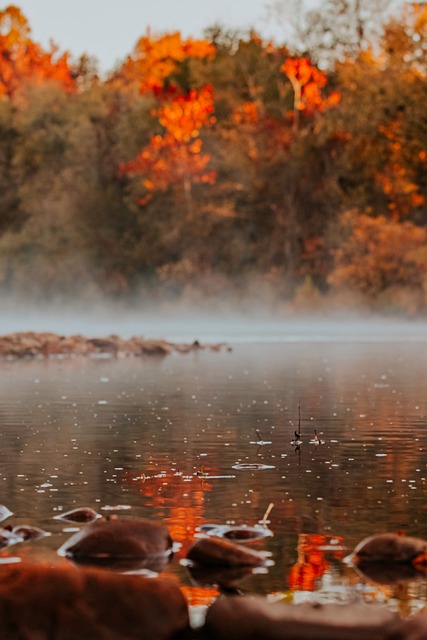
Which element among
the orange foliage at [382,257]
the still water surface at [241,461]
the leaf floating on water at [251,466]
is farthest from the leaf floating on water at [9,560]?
the orange foliage at [382,257]

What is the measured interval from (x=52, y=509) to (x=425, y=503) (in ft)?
9.14

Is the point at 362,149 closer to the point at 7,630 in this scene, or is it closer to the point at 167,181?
the point at 167,181

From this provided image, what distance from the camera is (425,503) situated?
11242mm

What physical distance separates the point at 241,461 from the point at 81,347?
27786 mm

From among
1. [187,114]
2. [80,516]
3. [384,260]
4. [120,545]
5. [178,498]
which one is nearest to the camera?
[120,545]

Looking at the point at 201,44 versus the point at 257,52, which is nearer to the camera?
the point at 257,52

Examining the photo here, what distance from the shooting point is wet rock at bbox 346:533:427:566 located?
9.02 m

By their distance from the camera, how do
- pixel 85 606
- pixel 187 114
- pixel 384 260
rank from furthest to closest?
pixel 187 114 → pixel 384 260 → pixel 85 606

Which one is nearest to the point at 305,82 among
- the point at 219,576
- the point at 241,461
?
the point at 241,461

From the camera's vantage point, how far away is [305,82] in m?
60.8

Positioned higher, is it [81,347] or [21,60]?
[21,60]

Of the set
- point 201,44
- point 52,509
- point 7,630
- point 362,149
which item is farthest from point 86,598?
point 201,44

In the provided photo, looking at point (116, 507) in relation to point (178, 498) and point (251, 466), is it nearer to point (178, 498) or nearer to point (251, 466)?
point (178, 498)

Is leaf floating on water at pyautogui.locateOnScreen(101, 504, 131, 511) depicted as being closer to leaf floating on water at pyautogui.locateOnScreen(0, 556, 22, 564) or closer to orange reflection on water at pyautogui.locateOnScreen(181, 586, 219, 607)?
leaf floating on water at pyautogui.locateOnScreen(0, 556, 22, 564)
